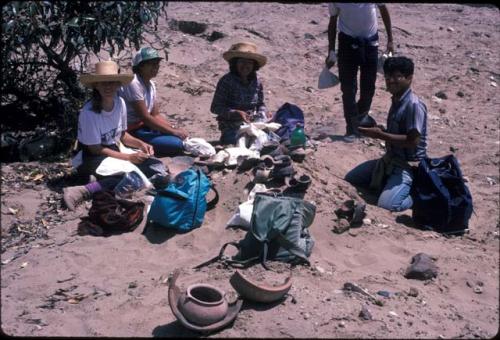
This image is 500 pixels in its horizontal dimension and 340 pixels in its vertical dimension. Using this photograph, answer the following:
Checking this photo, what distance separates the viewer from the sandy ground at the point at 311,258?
3.91 m

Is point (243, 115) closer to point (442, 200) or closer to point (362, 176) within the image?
point (362, 176)

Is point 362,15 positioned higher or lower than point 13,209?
higher

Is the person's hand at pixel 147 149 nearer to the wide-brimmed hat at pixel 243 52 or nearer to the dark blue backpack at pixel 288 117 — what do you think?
the wide-brimmed hat at pixel 243 52

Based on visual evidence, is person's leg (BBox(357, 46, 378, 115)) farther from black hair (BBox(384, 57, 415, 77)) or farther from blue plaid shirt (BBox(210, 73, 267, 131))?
black hair (BBox(384, 57, 415, 77))

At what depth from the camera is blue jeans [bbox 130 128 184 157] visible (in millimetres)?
6441

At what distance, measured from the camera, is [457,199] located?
5.20 m

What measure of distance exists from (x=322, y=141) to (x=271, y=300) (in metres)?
3.28

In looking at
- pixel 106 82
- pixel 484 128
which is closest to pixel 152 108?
pixel 106 82

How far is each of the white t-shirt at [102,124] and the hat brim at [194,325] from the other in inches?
82.5

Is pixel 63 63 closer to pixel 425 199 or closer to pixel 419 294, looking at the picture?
pixel 425 199

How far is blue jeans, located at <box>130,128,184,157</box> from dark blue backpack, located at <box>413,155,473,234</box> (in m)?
2.35

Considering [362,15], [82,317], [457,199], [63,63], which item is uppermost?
[362,15]

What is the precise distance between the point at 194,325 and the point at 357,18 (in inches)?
168

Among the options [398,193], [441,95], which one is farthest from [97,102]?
[441,95]
